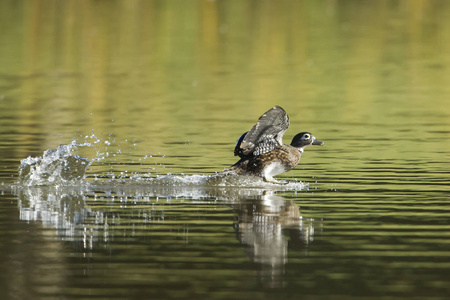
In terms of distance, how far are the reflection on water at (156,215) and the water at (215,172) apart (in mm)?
27

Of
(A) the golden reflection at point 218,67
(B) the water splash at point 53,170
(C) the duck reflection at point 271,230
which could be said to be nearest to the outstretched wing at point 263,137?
(C) the duck reflection at point 271,230

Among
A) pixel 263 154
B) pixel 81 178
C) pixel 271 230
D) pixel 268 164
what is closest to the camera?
pixel 271 230

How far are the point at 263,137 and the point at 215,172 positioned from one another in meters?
0.85

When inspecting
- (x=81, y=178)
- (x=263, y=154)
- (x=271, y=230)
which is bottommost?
(x=271, y=230)

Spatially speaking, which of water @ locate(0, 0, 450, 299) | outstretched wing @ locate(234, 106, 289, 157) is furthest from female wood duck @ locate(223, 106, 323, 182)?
water @ locate(0, 0, 450, 299)

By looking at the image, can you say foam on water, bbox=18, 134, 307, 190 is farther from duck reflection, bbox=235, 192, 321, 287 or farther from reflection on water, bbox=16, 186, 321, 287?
duck reflection, bbox=235, 192, 321, 287

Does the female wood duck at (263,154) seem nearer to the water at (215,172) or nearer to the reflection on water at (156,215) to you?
the water at (215,172)

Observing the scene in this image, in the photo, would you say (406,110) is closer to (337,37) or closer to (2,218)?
(2,218)

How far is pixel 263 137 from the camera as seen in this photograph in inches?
→ 518

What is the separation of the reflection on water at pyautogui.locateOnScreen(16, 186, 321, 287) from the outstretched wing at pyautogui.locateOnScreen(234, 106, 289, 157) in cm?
79

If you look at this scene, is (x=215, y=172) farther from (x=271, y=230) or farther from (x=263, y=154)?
(x=271, y=230)

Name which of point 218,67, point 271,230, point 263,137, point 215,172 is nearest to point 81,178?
point 215,172

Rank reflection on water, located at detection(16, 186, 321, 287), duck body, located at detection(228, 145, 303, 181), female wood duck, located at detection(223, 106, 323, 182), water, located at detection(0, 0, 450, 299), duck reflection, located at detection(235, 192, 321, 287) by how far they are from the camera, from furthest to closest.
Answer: duck body, located at detection(228, 145, 303, 181) < female wood duck, located at detection(223, 106, 323, 182) < reflection on water, located at detection(16, 186, 321, 287) < duck reflection, located at detection(235, 192, 321, 287) < water, located at detection(0, 0, 450, 299)

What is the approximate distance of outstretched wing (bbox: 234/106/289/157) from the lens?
12906mm
